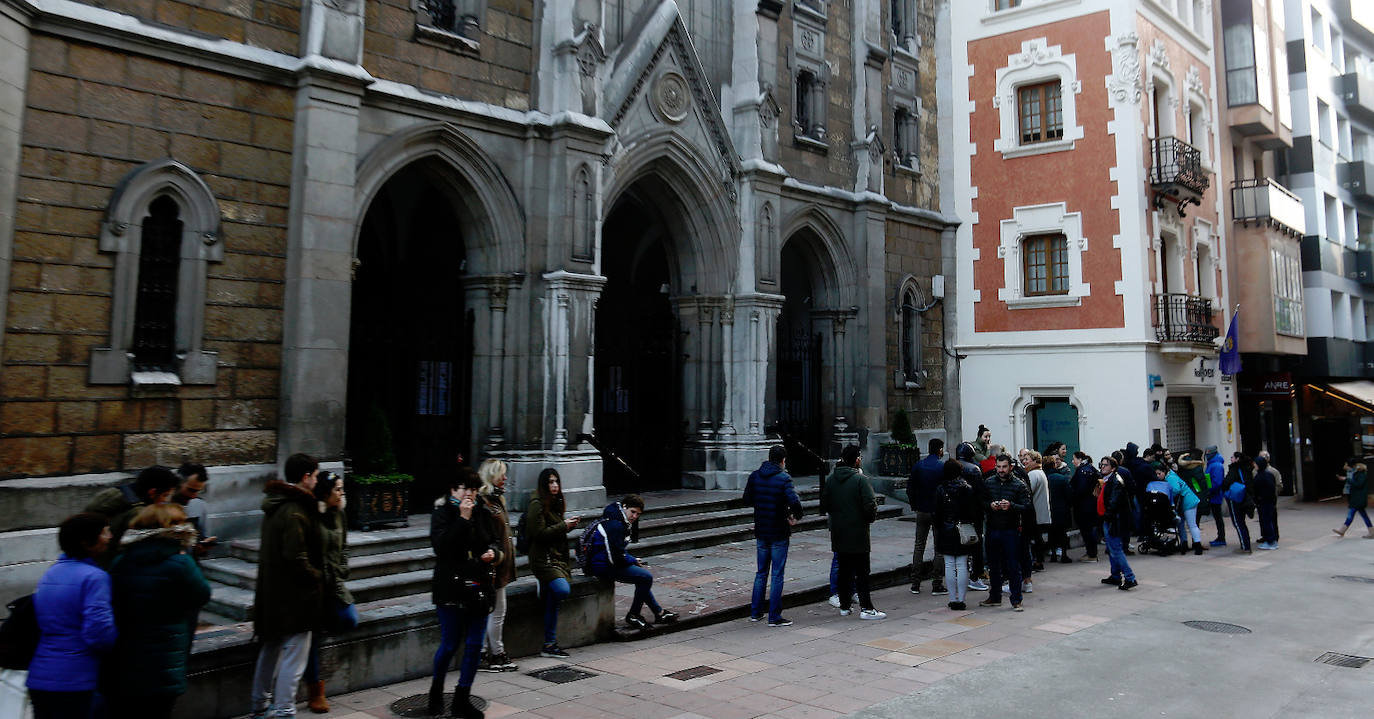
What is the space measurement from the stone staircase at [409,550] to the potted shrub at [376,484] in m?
0.20

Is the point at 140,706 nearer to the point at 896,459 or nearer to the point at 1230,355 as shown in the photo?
the point at 896,459

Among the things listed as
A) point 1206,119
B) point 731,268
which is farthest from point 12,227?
point 1206,119

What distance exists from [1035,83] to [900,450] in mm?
11456

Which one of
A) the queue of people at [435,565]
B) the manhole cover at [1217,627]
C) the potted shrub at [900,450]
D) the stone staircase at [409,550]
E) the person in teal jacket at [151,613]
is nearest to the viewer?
the queue of people at [435,565]

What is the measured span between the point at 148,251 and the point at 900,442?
1309 cm

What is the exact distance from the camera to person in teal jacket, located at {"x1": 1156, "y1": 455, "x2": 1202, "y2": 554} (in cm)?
1495

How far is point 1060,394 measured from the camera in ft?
74.7

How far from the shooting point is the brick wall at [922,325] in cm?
1978

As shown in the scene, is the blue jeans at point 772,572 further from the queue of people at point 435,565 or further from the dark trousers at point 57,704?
the dark trousers at point 57,704

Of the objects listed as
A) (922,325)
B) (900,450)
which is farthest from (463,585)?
(922,325)

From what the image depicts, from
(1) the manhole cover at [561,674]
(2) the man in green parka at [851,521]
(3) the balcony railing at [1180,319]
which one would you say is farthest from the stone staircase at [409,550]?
(3) the balcony railing at [1180,319]

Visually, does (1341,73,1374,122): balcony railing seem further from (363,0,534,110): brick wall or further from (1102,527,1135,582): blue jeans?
(363,0,534,110): brick wall

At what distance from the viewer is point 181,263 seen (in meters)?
10.3

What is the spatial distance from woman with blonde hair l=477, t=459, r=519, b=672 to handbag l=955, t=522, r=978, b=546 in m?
5.04
